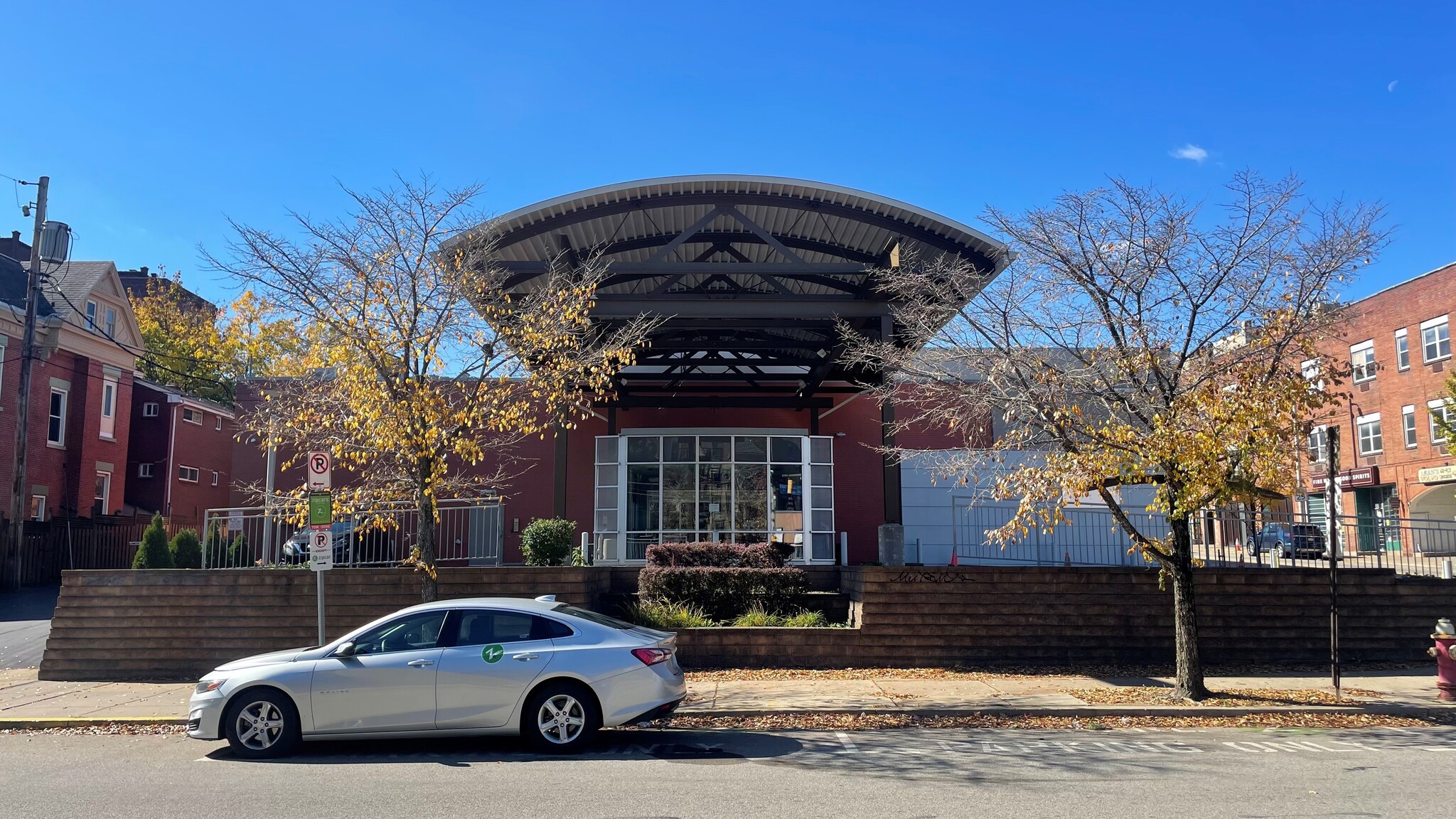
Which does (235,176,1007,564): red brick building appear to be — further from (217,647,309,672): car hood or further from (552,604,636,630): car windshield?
(217,647,309,672): car hood

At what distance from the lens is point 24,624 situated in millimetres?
19359

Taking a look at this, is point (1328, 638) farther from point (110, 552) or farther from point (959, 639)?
point (110, 552)

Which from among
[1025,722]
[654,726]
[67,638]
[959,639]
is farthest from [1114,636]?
[67,638]

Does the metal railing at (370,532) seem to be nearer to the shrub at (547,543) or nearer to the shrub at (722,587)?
the shrub at (547,543)

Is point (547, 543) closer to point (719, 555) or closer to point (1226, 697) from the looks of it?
point (719, 555)

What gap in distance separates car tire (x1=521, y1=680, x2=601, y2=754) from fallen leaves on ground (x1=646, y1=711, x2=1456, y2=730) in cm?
161

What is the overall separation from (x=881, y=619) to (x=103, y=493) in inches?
1236

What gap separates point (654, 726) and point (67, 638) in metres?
9.23

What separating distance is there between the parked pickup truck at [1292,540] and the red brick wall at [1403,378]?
69.8ft

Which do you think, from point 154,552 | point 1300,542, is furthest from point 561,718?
point 1300,542

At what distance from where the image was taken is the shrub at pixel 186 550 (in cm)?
1653

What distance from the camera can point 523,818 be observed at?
260 inches

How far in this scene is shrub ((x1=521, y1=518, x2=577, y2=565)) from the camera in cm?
1529

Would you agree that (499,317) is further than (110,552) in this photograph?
No
